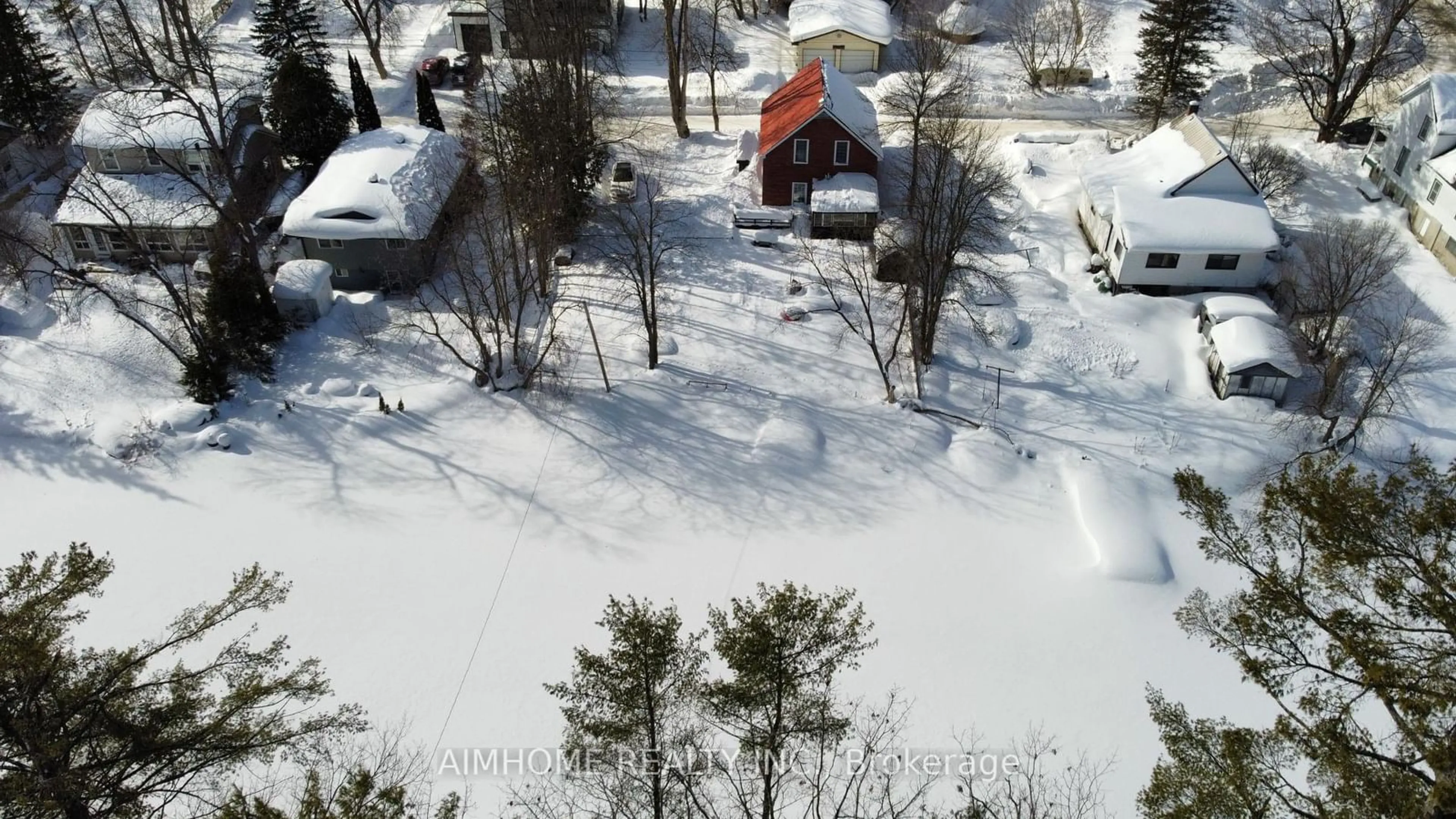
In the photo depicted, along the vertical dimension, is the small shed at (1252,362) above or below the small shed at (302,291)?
below

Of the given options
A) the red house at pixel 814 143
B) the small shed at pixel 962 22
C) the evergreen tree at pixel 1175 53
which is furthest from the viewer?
the small shed at pixel 962 22

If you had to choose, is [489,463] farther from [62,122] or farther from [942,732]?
[62,122]

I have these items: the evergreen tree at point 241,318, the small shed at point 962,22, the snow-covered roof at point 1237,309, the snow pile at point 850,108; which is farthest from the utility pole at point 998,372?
the small shed at point 962,22

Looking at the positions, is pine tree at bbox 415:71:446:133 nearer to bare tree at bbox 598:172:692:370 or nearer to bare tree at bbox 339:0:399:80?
bare tree at bbox 339:0:399:80

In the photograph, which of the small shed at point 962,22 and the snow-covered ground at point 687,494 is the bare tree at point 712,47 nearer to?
the small shed at point 962,22

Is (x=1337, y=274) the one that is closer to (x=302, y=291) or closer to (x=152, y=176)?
(x=302, y=291)

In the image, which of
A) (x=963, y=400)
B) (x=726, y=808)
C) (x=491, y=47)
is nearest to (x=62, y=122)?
(x=491, y=47)
